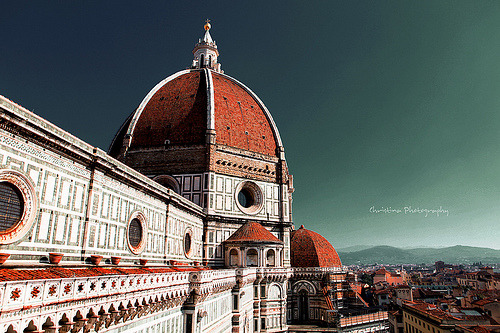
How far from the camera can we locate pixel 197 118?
39.4 meters

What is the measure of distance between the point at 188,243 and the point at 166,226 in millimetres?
6080

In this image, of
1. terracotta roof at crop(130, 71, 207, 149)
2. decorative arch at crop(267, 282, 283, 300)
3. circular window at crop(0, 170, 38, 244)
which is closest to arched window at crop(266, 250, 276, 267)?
decorative arch at crop(267, 282, 283, 300)

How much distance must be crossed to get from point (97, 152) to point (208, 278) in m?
8.49

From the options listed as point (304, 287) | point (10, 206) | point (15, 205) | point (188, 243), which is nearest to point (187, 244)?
point (188, 243)

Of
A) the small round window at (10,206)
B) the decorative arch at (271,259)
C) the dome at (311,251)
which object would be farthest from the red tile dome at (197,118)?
the small round window at (10,206)

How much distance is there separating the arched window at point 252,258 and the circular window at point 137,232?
49.9 ft

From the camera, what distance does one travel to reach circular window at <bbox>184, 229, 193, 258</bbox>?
97.3 ft

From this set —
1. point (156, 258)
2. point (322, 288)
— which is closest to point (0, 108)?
point (156, 258)

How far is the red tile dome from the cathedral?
0.16m

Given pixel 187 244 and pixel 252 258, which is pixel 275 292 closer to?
pixel 252 258

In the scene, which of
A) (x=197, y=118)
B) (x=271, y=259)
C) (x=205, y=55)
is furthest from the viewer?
(x=205, y=55)

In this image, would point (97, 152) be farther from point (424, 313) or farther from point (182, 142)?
point (424, 313)

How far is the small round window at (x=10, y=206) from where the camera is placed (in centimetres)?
1212

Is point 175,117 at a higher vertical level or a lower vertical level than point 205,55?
lower
